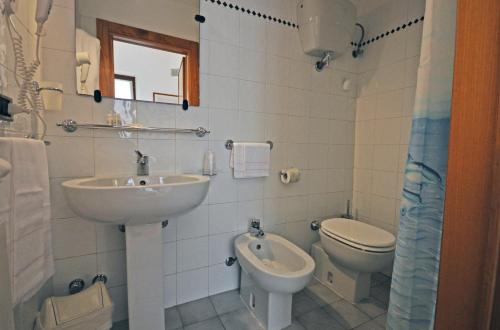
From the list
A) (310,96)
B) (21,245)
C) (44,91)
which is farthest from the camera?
(310,96)

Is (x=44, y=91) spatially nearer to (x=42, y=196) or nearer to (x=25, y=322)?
(x=42, y=196)

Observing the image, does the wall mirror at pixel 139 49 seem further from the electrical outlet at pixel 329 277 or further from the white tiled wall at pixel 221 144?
the electrical outlet at pixel 329 277

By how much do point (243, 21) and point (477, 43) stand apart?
1.42 meters

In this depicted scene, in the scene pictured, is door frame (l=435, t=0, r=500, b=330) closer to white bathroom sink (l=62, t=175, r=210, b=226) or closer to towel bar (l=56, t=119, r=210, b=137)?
white bathroom sink (l=62, t=175, r=210, b=226)

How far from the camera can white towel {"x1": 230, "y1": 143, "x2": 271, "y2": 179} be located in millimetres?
1537

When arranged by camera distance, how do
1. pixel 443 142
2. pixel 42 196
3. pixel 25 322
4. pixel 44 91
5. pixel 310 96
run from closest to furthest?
pixel 443 142
pixel 42 196
pixel 25 322
pixel 44 91
pixel 310 96

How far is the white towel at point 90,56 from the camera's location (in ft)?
3.86

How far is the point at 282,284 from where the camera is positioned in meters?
1.13

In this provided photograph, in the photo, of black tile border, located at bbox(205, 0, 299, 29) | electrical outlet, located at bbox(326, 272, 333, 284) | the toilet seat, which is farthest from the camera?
electrical outlet, located at bbox(326, 272, 333, 284)

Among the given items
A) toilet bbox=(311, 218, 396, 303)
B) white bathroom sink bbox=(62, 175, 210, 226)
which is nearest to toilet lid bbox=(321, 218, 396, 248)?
toilet bbox=(311, 218, 396, 303)

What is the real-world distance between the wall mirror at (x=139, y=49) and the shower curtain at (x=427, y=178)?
3.78 feet

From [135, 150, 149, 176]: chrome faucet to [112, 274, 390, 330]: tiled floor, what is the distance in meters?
0.85

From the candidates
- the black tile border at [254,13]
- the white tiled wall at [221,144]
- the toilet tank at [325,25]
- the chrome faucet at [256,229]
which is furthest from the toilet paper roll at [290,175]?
the black tile border at [254,13]

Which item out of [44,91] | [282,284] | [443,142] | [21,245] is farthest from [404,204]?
[44,91]
